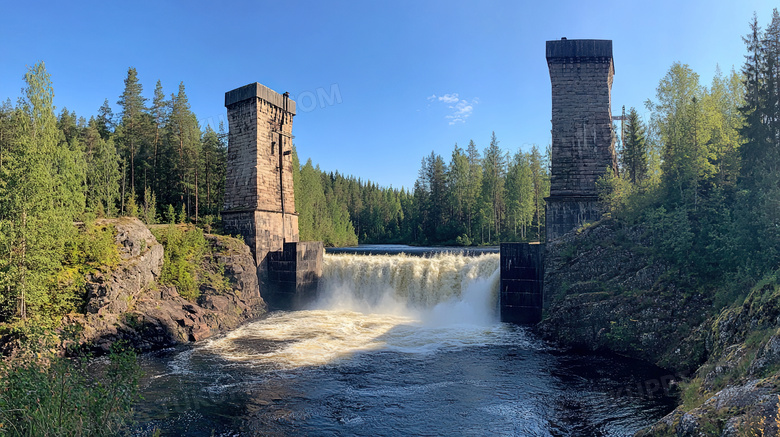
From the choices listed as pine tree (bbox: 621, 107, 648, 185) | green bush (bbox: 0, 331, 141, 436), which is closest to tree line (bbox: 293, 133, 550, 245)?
pine tree (bbox: 621, 107, 648, 185)

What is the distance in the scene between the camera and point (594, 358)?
46.0 feet

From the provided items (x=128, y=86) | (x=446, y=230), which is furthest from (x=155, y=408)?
(x=446, y=230)

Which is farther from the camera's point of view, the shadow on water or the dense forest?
the dense forest

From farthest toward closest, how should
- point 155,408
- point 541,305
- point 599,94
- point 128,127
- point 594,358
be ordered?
point 128,127, point 599,94, point 541,305, point 594,358, point 155,408

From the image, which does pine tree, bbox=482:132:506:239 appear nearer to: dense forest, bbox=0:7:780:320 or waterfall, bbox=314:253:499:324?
dense forest, bbox=0:7:780:320

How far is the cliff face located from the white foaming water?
1486mm

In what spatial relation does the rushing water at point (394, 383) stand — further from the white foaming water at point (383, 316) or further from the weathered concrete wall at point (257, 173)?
the weathered concrete wall at point (257, 173)

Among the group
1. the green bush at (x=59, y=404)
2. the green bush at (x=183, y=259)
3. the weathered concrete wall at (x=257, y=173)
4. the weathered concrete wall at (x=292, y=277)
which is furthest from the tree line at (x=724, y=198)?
the green bush at (x=183, y=259)

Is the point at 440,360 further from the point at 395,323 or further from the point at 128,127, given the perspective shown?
the point at 128,127

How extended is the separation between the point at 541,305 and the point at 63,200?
794 inches

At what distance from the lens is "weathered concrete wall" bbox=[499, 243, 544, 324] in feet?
62.0

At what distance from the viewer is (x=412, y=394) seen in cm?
1141

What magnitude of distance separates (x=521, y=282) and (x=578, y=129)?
26.5ft

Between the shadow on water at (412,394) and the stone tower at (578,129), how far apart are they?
7.54 meters
